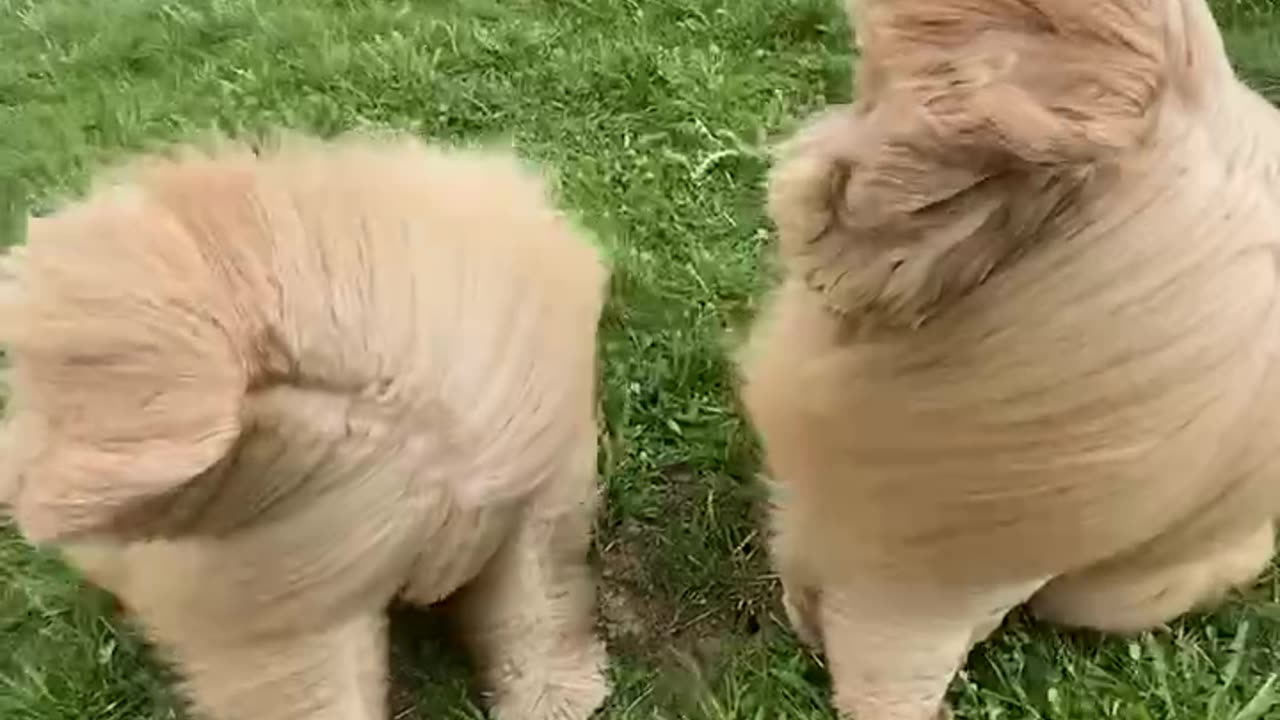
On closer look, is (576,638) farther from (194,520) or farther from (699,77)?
(699,77)

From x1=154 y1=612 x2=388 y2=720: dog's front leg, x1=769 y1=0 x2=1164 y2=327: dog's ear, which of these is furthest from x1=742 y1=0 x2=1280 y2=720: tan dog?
x1=154 y1=612 x2=388 y2=720: dog's front leg

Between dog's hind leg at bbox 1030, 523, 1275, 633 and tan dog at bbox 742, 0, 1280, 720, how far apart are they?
0.01m

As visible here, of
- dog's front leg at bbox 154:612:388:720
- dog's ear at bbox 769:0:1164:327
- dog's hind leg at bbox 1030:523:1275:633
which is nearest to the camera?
dog's ear at bbox 769:0:1164:327

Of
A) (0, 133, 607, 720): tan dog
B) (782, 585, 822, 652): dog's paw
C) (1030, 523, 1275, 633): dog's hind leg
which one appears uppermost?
(0, 133, 607, 720): tan dog

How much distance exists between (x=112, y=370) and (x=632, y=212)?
3.23 feet

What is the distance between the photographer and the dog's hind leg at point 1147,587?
1.26 metres

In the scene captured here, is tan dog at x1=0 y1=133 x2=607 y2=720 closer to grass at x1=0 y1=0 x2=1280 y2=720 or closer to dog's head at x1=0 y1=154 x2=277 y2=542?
dog's head at x1=0 y1=154 x2=277 y2=542

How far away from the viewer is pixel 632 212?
1884 mm

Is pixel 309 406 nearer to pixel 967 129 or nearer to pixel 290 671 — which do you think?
pixel 290 671

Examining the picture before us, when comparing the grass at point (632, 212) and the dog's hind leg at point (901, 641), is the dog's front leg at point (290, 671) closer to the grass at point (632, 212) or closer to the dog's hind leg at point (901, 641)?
the grass at point (632, 212)

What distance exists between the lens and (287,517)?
1062 millimetres

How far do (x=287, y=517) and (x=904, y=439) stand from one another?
36 cm

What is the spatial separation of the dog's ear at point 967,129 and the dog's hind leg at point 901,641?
307 mm

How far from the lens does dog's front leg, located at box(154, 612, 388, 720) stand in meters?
1.14
